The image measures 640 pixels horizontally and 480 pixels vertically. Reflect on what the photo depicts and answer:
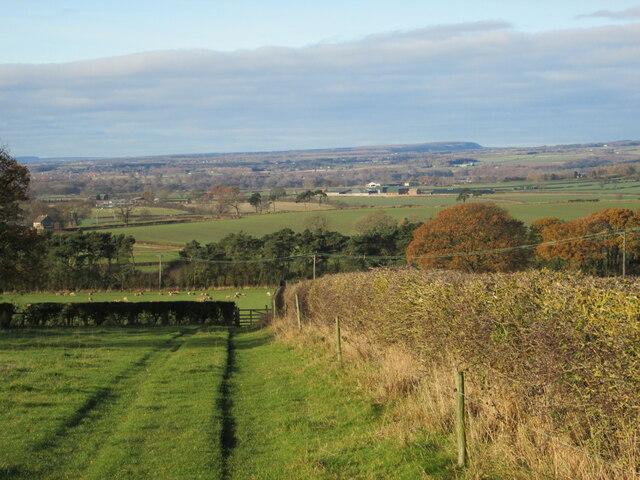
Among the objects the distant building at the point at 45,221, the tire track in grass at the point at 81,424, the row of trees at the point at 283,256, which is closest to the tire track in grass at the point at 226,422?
the tire track in grass at the point at 81,424

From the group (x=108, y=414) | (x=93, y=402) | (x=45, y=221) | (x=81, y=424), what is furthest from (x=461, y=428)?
(x=45, y=221)

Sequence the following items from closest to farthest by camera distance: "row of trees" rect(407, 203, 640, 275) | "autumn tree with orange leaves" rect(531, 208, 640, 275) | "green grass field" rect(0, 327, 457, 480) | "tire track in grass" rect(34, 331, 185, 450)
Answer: "green grass field" rect(0, 327, 457, 480) → "tire track in grass" rect(34, 331, 185, 450) → "autumn tree with orange leaves" rect(531, 208, 640, 275) → "row of trees" rect(407, 203, 640, 275)

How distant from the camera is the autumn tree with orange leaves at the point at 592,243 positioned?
54656 millimetres

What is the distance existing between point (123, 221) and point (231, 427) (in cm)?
8654

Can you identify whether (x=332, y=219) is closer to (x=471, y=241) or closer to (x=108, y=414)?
(x=471, y=241)

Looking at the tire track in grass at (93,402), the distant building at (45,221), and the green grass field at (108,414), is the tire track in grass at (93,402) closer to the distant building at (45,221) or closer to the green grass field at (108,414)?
the green grass field at (108,414)

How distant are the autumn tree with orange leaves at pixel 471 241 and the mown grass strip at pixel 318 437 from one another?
44847 mm

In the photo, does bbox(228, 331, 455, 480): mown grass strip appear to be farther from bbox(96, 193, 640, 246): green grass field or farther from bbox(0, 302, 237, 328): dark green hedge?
bbox(96, 193, 640, 246): green grass field

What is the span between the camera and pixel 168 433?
961cm

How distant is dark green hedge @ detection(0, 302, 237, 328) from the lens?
33.8 m

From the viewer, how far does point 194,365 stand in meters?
16.5

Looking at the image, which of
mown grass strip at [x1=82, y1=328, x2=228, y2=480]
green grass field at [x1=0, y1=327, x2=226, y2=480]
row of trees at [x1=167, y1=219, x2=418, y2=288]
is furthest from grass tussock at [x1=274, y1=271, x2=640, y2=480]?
row of trees at [x1=167, y1=219, x2=418, y2=288]

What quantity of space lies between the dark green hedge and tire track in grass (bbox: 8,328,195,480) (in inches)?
777

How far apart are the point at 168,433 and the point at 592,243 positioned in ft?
170
